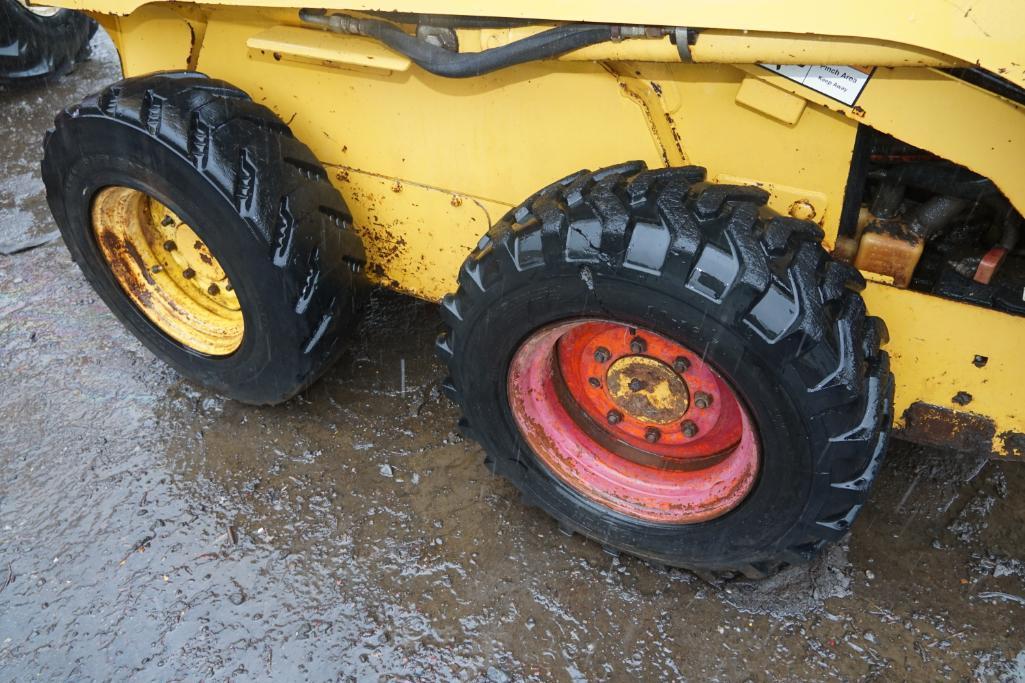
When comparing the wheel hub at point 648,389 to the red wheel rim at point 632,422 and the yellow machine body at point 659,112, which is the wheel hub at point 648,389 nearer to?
the red wheel rim at point 632,422

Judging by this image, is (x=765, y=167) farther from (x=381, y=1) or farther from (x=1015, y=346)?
(x=381, y=1)

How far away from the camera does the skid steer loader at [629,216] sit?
1775mm

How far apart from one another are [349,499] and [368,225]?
2.86ft

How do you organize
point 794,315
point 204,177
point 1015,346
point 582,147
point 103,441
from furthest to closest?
point 103,441 < point 204,177 < point 582,147 < point 1015,346 < point 794,315

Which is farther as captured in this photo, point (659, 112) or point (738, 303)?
point (659, 112)

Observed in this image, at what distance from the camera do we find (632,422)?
7.86 ft

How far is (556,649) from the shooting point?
7.61 feet

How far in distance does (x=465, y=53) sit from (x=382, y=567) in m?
1.47

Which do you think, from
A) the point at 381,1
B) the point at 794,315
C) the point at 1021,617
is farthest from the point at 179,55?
the point at 1021,617

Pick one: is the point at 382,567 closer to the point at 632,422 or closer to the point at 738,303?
the point at 632,422

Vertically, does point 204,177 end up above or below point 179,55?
below

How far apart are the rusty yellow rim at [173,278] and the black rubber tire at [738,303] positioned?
1.12 meters

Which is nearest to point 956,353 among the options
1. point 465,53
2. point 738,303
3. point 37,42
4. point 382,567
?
point 738,303

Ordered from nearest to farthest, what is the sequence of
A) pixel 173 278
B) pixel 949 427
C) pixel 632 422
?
1. pixel 949 427
2. pixel 632 422
3. pixel 173 278
